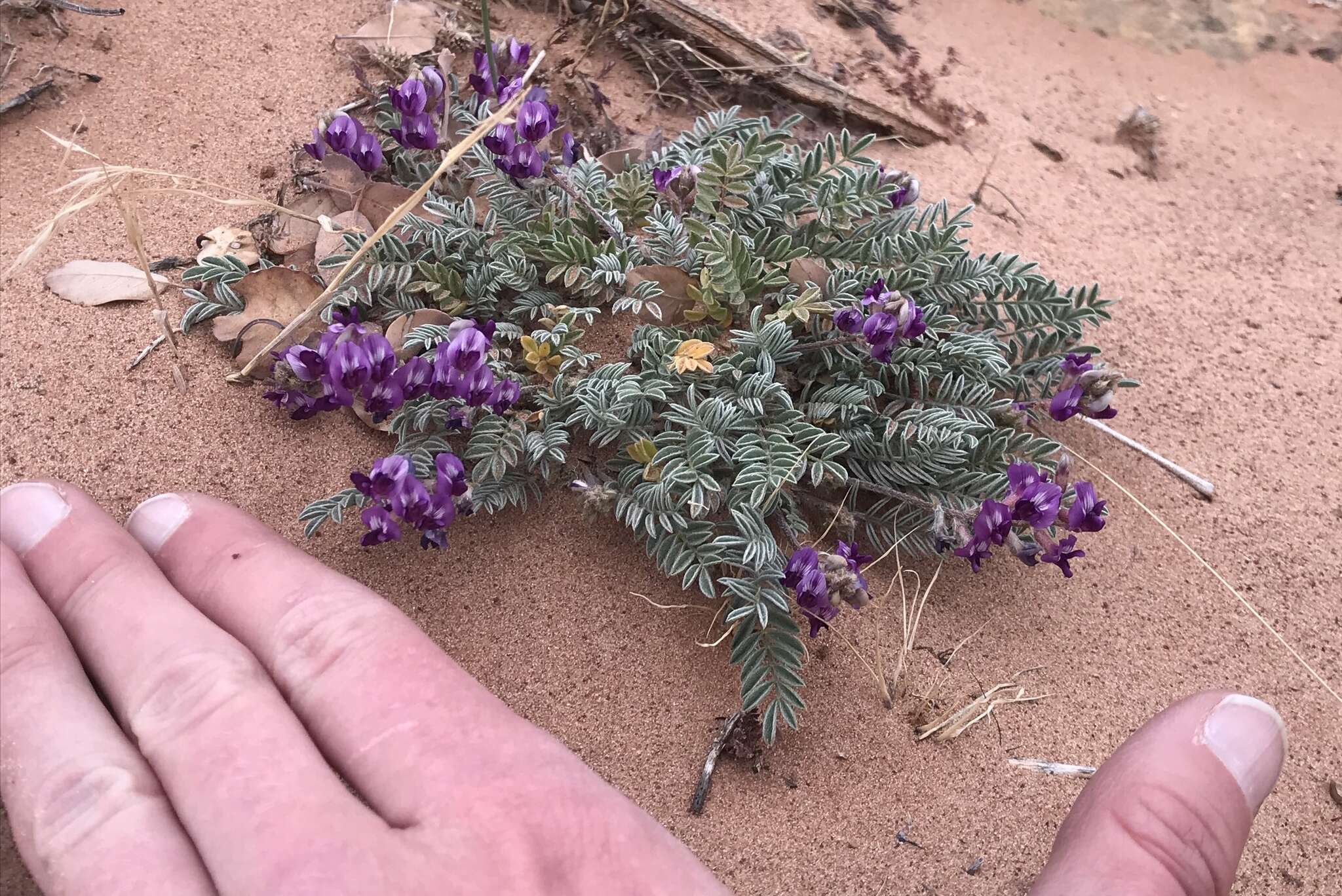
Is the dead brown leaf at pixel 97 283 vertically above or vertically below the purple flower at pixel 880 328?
below

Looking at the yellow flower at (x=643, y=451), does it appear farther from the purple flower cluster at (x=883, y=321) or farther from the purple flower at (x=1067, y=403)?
the purple flower at (x=1067, y=403)

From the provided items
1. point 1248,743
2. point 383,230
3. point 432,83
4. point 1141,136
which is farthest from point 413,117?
→ point 1141,136

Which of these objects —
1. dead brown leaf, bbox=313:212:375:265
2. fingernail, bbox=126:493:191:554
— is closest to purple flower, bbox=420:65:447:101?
dead brown leaf, bbox=313:212:375:265

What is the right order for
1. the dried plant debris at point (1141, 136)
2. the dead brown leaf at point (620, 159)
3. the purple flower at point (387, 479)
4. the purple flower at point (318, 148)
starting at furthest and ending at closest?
the dried plant debris at point (1141, 136) → the dead brown leaf at point (620, 159) → the purple flower at point (318, 148) → the purple flower at point (387, 479)

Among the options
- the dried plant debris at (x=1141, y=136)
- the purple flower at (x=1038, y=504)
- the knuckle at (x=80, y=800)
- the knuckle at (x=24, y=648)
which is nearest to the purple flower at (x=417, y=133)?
the knuckle at (x=24, y=648)

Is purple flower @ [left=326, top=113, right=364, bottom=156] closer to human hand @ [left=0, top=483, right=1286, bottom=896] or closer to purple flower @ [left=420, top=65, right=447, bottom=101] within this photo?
purple flower @ [left=420, top=65, right=447, bottom=101]

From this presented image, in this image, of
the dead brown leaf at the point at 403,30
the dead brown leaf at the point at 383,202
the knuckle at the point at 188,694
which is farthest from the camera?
the dead brown leaf at the point at 403,30
